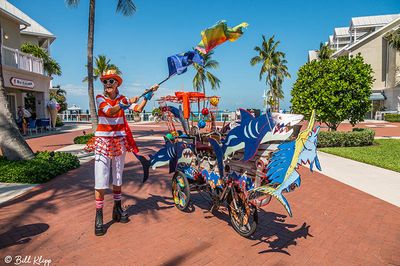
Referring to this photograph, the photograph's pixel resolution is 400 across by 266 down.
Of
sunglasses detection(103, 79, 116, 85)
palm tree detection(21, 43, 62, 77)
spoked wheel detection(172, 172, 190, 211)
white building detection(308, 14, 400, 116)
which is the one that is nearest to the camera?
sunglasses detection(103, 79, 116, 85)

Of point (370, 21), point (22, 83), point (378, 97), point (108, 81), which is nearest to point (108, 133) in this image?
point (108, 81)

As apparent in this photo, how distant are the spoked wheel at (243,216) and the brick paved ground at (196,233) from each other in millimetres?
139

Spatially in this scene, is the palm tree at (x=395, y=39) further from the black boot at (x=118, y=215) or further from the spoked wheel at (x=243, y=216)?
the black boot at (x=118, y=215)

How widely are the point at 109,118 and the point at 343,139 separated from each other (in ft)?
35.1

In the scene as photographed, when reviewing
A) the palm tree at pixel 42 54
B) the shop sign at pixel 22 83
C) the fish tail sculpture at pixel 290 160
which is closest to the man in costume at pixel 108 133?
the fish tail sculpture at pixel 290 160

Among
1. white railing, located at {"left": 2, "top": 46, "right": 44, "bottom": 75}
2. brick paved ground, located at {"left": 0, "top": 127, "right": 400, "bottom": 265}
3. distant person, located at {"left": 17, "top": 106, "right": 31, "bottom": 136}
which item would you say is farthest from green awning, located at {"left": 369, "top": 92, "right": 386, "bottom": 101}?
distant person, located at {"left": 17, "top": 106, "right": 31, "bottom": 136}

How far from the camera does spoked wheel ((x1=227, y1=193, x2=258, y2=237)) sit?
358 centimetres

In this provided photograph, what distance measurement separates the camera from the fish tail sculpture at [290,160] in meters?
2.93

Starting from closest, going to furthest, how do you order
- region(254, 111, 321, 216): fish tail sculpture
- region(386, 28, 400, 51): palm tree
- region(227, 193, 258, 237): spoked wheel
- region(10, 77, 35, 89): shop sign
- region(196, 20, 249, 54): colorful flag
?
region(254, 111, 321, 216): fish tail sculpture < region(196, 20, 249, 54): colorful flag < region(227, 193, 258, 237): spoked wheel < region(10, 77, 35, 89): shop sign < region(386, 28, 400, 51): palm tree

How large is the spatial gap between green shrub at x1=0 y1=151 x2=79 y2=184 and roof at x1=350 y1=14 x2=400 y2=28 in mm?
50966

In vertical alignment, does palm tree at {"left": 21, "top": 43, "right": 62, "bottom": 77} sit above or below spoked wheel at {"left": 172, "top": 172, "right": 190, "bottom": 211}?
above

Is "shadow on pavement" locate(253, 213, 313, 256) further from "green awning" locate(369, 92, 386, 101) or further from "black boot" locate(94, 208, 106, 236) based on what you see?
"green awning" locate(369, 92, 386, 101)

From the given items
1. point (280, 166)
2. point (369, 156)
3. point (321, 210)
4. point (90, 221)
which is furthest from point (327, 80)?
point (90, 221)

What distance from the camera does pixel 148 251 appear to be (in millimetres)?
3488
